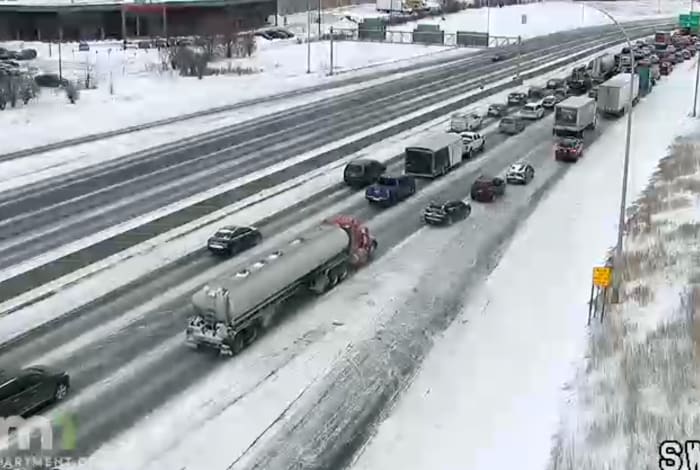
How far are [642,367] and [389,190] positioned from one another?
22.1 meters

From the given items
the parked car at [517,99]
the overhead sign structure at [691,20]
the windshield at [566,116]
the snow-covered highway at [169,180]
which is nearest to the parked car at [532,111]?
the parked car at [517,99]

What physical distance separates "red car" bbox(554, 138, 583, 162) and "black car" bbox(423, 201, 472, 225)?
A: 17.1 m

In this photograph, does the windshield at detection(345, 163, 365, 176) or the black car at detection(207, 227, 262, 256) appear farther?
the windshield at detection(345, 163, 365, 176)

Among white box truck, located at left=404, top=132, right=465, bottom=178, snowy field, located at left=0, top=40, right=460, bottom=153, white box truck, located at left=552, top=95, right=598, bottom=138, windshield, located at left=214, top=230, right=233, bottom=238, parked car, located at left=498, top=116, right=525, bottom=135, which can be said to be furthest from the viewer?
parked car, located at left=498, top=116, right=525, bottom=135

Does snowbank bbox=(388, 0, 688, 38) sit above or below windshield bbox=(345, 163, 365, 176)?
above

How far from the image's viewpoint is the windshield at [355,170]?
51656mm

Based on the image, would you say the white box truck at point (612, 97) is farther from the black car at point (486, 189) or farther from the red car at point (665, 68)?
the red car at point (665, 68)

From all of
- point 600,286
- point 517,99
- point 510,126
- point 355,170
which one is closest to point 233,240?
point 355,170

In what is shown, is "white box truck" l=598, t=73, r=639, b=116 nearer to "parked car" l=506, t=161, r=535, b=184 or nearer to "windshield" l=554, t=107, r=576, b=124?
"windshield" l=554, t=107, r=576, b=124

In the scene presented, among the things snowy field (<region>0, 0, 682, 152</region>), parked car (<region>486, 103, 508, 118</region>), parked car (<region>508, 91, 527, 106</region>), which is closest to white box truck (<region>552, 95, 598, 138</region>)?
parked car (<region>486, 103, 508, 118</region>)

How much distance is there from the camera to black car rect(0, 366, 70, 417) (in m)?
24.2

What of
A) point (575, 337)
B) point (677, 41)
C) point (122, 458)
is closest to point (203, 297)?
point (122, 458)

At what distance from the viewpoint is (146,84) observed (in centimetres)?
8694

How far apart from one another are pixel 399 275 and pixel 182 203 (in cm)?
1510
